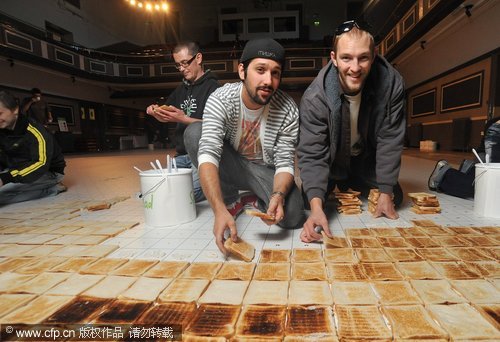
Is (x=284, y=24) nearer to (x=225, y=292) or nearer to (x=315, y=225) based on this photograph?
(x=315, y=225)

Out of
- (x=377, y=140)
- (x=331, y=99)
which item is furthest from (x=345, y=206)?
(x=331, y=99)

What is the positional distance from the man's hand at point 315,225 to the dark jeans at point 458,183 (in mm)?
1560

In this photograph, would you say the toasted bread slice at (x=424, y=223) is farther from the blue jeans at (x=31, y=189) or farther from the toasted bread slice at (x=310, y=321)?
the blue jeans at (x=31, y=189)

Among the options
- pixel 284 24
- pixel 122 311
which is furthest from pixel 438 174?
pixel 284 24

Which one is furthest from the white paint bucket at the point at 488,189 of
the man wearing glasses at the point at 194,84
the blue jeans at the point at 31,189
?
the blue jeans at the point at 31,189

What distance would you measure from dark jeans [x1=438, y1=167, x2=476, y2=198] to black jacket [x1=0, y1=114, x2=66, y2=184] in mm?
3805

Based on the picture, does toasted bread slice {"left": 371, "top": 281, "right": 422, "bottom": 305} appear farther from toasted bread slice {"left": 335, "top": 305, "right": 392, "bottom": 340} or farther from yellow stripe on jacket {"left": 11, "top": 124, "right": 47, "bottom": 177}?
yellow stripe on jacket {"left": 11, "top": 124, "right": 47, "bottom": 177}

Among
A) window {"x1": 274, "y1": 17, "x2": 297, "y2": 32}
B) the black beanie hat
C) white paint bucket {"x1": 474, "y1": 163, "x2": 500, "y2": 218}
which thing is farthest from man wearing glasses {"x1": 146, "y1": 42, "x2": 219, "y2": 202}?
window {"x1": 274, "y1": 17, "x2": 297, "y2": 32}

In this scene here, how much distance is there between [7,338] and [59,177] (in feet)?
9.15

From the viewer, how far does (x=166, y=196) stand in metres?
1.91

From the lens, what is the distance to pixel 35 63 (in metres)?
10.4

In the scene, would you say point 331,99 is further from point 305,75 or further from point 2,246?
point 305,75

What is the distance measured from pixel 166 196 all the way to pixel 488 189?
213 centimetres

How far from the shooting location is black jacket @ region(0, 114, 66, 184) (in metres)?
2.71
